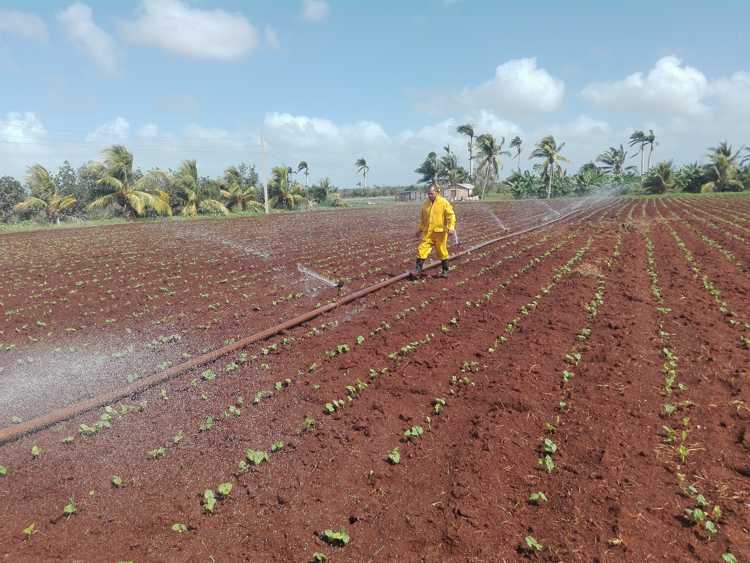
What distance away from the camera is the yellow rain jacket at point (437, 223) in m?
8.93

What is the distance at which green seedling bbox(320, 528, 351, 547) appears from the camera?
2.75 m

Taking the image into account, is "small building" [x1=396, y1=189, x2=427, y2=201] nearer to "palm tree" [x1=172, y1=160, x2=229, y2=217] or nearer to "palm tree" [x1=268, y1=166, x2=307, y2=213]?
"palm tree" [x1=268, y1=166, x2=307, y2=213]

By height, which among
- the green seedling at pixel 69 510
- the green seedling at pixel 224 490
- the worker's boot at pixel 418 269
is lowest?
the green seedling at pixel 69 510

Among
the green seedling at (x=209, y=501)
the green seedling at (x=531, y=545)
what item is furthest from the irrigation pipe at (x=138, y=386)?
the green seedling at (x=531, y=545)

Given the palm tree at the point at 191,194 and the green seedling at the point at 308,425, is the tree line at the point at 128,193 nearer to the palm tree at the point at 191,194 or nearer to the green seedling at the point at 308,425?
the palm tree at the point at 191,194

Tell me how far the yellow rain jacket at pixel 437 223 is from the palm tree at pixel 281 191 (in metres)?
35.7

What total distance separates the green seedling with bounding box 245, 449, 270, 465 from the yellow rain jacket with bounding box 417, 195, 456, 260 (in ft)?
20.2

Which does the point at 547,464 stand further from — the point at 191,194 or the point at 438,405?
the point at 191,194

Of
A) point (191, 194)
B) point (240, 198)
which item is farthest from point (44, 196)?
point (240, 198)

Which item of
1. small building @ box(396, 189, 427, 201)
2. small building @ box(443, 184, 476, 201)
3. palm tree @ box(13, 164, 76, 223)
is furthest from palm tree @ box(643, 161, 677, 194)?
palm tree @ box(13, 164, 76, 223)

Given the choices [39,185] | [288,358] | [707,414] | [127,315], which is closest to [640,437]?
[707,414]

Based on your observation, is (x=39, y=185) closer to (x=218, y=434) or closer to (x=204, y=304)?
(x=204, y=304)

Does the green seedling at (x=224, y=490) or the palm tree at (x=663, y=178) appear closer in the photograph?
the green seedling at (x=224, y=490)

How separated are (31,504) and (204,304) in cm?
516
